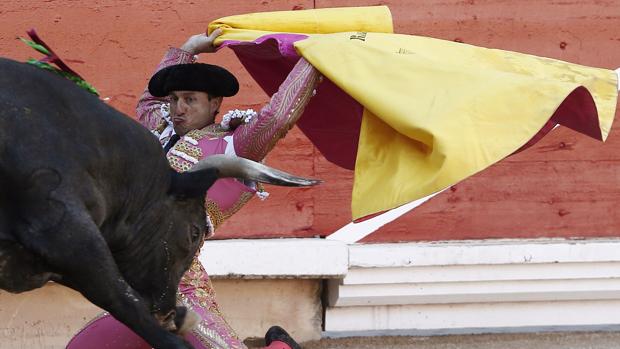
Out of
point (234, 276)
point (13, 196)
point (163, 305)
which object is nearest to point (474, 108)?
point (163, 305)

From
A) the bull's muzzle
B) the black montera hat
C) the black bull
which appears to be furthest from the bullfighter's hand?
the bull's muzzle

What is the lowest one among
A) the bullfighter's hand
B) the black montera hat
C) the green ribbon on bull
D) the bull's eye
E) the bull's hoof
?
the bull's hoof

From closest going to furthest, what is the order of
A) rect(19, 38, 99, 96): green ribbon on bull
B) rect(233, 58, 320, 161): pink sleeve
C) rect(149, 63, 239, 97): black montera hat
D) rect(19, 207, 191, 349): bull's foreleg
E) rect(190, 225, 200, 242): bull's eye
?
rect(19, 207, 191, 349): bull's foreleg < rect(19, 38, 99, 96): green ribbon on bull < rect(190, 225, 200, 242): bull's eye < rect(233, 58, 320, 161): pink sleeve < rect(149, 63, 239, 97): black montera hat

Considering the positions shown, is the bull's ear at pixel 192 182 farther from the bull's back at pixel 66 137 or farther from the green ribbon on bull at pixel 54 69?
the green ribbon on bull at pixel 54 69

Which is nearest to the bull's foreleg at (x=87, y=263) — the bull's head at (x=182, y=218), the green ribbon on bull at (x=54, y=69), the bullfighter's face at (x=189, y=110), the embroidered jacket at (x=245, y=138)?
the bull's head at (x=182, y=218)

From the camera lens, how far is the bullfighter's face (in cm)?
392

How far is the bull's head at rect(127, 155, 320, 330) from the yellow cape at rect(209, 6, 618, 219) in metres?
0.32

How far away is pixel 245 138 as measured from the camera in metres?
3.80

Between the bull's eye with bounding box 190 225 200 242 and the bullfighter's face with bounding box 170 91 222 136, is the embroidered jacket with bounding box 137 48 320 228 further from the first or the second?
the bull's eye with bounding box 190 225 200 242

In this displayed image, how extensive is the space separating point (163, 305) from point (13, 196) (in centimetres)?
58

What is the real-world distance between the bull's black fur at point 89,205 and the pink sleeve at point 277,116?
29 cm

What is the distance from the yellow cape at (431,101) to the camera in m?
3.61

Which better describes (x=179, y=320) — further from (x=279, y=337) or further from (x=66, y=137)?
(x=279, y=337)

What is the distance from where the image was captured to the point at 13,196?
10.4 feet
